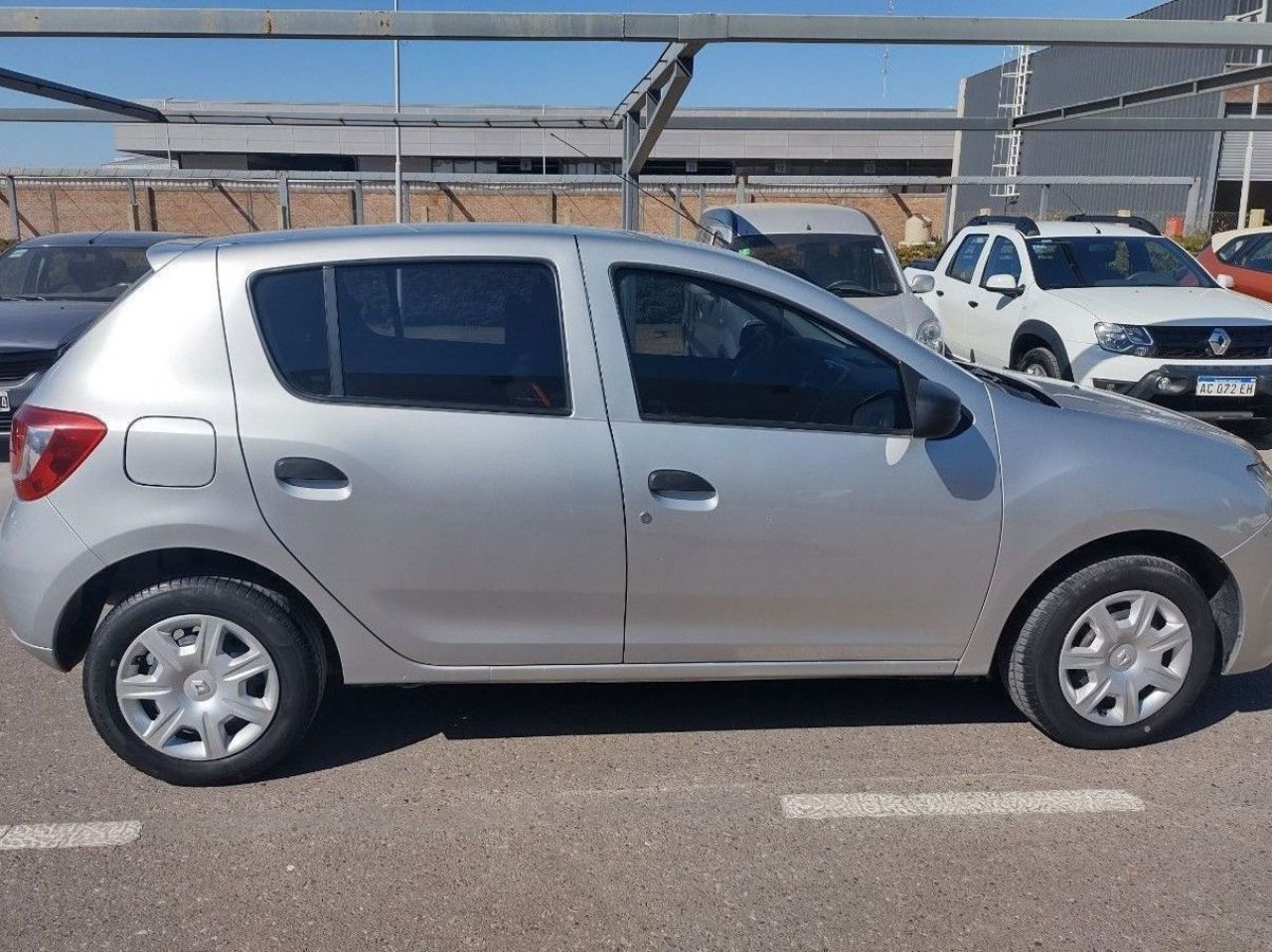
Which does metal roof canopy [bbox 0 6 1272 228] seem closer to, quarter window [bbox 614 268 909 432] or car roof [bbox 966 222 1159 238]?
car roof [bbox 966 222 1159 238]

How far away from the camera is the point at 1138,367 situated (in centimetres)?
832

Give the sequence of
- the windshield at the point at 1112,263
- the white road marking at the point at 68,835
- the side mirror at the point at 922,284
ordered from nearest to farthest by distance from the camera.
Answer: the white road marking at the point at 68,835 → the side mirror at the point at 922,284 → the windshield at the point at 1112,263

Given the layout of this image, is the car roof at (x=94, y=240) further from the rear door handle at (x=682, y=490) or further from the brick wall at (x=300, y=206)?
the brick wall at (x=300, y=206)

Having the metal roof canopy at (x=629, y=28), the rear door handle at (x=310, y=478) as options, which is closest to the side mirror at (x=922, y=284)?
the metal roof canopy at (x=629, y=28)

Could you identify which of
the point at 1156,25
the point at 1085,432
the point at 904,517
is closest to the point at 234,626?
the point at 904,517

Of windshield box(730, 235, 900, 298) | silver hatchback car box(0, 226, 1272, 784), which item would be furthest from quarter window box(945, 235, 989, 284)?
silver hatchback car box(0, 226, 1272, 784)

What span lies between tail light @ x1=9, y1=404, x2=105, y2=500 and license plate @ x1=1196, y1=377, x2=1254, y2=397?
766cm

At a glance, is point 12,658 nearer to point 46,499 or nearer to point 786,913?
point 46,499

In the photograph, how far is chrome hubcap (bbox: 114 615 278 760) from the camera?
139 inches

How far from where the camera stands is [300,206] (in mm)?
28562

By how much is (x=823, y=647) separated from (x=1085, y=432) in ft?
3.78

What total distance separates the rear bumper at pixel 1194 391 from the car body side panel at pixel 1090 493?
15.5 feet

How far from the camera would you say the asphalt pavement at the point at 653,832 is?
2939mm

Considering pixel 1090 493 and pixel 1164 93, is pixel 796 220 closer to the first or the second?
pixel 1164 93
